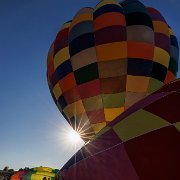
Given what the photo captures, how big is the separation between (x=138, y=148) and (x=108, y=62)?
23.3ft

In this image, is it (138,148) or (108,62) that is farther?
(108,62)

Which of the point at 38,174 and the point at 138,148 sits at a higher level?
the point at 38,174

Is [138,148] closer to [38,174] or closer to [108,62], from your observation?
[108,62]

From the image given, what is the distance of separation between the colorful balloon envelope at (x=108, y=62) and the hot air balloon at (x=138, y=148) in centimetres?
611

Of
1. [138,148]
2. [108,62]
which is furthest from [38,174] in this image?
[138,148]

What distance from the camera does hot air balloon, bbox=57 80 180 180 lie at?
2895 mm

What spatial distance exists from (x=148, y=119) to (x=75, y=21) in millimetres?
8382

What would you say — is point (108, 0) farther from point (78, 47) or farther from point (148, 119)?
point (148, 119)

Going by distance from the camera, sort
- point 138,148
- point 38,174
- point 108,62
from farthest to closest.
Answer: point 38,174
point 108,62
point 138,148

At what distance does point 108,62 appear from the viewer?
10016mm

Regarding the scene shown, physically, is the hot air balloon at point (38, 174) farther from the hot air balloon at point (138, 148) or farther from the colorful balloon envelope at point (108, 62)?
the hot air balloon at point (138, 148)

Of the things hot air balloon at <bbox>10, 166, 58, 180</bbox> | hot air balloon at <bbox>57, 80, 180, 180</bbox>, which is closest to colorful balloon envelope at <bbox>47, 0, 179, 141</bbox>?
hot air balloon at <bbox>57, 80, 180, 180</bbox>

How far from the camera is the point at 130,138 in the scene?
3.21 m

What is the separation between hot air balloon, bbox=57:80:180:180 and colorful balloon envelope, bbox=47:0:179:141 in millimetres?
6107
